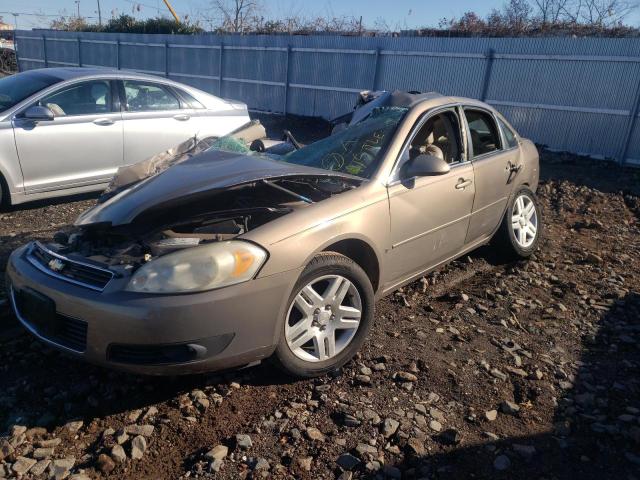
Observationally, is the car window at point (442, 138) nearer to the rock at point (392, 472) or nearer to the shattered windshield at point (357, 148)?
the shattered windshield at point (357, 148)

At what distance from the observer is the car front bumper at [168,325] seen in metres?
2.57

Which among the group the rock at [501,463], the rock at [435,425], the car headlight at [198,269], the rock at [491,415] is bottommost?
the rock at [435,425]

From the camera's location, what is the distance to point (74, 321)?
2.70m

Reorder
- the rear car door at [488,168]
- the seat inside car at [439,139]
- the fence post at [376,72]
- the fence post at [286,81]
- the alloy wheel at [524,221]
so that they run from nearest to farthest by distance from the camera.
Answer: the seat inside car at [439,139], the rear car door at [488,168], the alloy wheel at [524,221], the fence post at [376,72], the fence post at [286,81]

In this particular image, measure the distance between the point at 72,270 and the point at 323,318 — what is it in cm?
136

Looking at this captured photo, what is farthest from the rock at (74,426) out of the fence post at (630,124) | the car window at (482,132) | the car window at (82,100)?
the fence post at (630,124)

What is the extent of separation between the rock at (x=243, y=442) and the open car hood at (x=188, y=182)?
135cm

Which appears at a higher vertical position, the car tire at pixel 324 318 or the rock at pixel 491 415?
the car tire at pixel 324 318

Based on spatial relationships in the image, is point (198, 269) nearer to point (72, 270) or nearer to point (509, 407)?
point (72, 270)

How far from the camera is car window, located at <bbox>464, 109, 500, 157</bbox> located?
15.1 ft

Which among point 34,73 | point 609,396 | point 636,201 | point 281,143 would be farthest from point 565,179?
point 34,73

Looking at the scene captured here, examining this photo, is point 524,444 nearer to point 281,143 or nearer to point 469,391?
point 469,391

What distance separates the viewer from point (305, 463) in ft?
8.15

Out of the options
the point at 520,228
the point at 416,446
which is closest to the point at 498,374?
the point at 416,446
